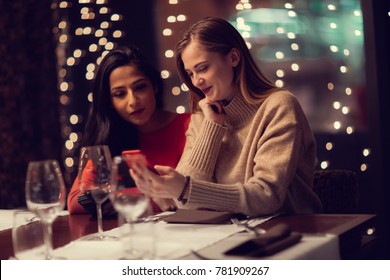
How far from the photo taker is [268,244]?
1.30 metres

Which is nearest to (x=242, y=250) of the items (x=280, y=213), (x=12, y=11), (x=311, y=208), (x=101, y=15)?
(x=280, y=213)

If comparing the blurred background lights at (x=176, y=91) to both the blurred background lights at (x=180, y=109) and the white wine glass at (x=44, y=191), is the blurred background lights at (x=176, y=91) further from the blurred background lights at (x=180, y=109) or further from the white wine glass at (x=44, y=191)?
the white wine glass at (x=44, y=191)

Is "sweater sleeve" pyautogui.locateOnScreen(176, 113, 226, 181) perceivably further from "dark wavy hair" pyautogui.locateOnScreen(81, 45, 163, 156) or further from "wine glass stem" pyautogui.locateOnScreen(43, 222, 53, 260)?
"wine glass stem" pyautogui.locateOnScreen(43, 222, 53, 260)

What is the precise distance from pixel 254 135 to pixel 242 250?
2.70 feet

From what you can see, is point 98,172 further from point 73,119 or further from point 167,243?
point 73,119

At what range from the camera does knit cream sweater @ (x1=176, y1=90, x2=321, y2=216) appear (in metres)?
1.81

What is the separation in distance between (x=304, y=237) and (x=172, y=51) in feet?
7.79

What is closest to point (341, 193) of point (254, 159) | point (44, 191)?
point (254, 159)

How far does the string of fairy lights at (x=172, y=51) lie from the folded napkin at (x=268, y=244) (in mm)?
1523

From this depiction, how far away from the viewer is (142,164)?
136 centimetres

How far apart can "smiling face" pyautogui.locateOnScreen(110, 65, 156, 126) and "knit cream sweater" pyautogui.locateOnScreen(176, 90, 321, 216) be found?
231mm

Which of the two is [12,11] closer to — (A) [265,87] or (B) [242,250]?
(A) [265,87]

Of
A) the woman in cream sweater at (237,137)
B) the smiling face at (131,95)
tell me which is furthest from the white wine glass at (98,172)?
the smiling face at (131,95)

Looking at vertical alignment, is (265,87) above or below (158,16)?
below
